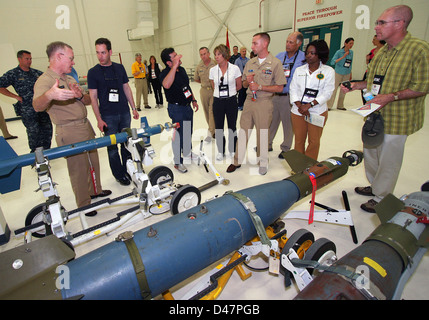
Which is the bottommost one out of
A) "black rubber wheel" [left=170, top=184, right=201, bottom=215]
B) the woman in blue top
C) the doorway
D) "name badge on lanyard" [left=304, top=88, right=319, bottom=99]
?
"black rubber wheel" [left=170, top=184, right=201, bottom=215]

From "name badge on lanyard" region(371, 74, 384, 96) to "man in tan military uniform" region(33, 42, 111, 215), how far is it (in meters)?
2.83

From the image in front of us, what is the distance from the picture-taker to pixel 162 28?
61.8 feet

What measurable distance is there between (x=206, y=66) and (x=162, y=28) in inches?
656

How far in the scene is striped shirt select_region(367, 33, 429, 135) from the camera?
2.14 metres

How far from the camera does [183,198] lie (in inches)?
97.2

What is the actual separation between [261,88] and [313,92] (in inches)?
25.6

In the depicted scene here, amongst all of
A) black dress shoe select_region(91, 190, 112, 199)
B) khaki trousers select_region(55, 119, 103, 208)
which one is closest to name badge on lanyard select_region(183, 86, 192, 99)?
khaki trousers select_region(55, 119, 103, 208)

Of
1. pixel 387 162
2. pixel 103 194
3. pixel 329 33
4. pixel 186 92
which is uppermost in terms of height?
pixel 329 33

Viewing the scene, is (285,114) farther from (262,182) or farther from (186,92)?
(186,92)

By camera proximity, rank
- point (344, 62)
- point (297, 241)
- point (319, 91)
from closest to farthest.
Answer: point (297, 241), point (319, 91), point (344, 62)

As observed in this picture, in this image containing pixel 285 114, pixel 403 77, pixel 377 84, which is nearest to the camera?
pixel 403 77

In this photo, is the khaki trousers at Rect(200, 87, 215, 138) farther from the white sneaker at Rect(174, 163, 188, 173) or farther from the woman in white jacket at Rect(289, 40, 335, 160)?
the woman in white jacket at Rect(289, 40, 335, 160)

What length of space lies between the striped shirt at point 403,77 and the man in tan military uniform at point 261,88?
44.1 inches

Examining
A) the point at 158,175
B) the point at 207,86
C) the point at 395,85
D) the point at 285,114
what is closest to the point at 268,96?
the point at 285,114
